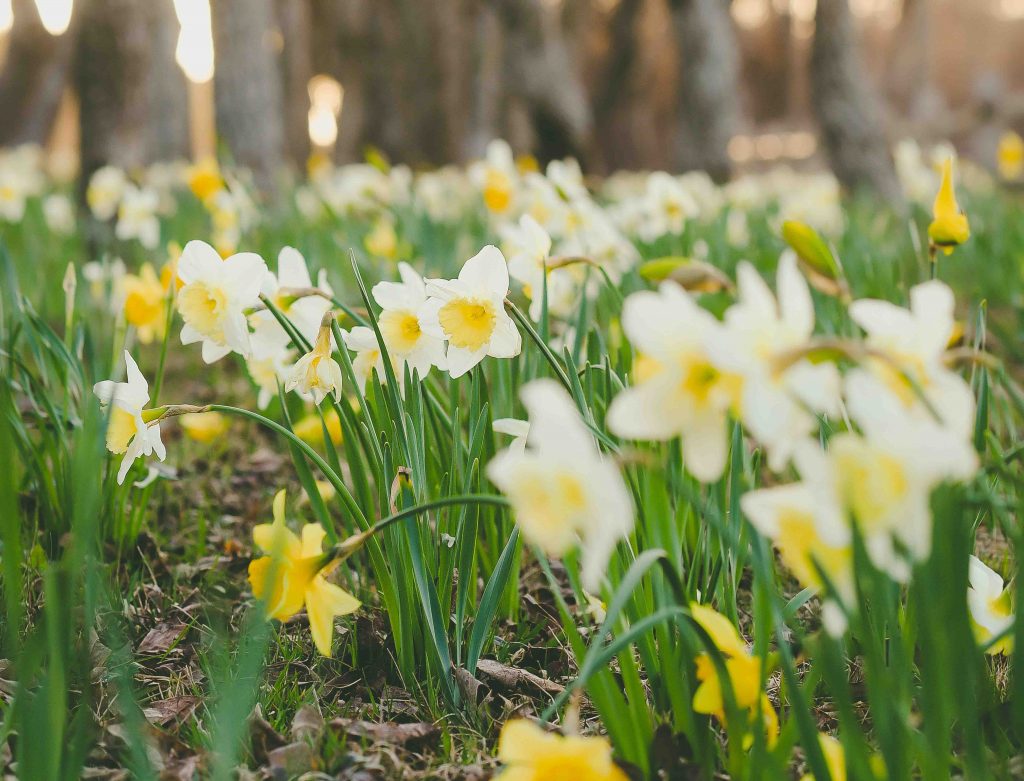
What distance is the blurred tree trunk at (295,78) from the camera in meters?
10.6

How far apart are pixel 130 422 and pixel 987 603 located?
1.06 m

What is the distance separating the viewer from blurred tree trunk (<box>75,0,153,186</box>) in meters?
3.37

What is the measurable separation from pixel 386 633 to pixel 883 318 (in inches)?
33.0

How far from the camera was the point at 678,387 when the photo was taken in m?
0.69

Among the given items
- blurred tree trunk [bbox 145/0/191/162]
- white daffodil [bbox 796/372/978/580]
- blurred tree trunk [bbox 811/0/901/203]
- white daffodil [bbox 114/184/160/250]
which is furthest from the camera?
blurred tree trunk [bbox 811/0/901/203]

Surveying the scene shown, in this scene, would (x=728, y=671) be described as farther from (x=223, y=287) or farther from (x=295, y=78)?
(x=295, y=78)

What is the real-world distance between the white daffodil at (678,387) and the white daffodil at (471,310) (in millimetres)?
419

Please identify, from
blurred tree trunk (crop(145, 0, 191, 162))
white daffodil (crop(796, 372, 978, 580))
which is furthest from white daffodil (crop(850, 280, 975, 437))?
blurred tree trunk (crop(145, 0, 191, 162))

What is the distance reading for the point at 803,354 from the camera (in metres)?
0.65

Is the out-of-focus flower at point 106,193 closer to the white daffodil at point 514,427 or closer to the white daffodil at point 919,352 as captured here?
the white daffodil at point 514,427

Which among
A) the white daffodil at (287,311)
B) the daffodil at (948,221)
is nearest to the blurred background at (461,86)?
the white daffodil at (287,311)

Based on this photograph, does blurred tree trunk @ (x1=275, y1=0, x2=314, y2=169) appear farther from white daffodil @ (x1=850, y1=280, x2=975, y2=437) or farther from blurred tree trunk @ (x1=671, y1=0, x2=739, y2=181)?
white daffodil @ (x1=850, y1=280, x2=975, y2=437)

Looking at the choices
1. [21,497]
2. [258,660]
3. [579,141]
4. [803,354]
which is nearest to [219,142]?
[21,497]

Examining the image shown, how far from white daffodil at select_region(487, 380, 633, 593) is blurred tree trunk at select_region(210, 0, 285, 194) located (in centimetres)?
503
